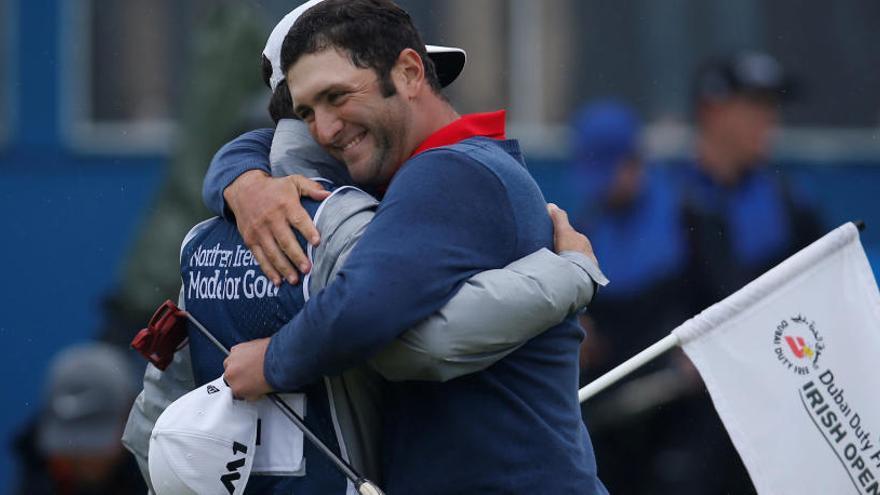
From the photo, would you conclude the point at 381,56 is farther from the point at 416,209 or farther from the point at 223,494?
the point at 223,494

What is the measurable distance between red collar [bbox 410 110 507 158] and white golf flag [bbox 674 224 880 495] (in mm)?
1191

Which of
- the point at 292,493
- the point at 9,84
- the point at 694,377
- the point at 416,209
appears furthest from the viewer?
the point at 9,84

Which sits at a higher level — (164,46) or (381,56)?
(381,56)

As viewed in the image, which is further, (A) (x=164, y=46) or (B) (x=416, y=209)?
(A) (x=164, y=46)

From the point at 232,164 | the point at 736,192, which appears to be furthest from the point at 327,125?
the point at 736,192

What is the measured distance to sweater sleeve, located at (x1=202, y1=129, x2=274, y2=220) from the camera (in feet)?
10.7

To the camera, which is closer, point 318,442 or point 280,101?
point 318,442

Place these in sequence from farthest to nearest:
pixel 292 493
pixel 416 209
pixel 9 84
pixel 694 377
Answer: pixel 9 84, pixel 694 377, pixel 292 493, pixel 416 209

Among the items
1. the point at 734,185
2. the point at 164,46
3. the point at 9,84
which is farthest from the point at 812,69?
the point at 9,84

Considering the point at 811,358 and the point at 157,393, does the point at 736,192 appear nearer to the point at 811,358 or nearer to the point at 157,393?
the point at 811,358

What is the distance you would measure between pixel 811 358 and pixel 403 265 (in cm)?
162

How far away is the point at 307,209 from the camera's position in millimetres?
3031

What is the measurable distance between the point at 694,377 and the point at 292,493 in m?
2.97

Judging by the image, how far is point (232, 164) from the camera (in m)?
3.34
